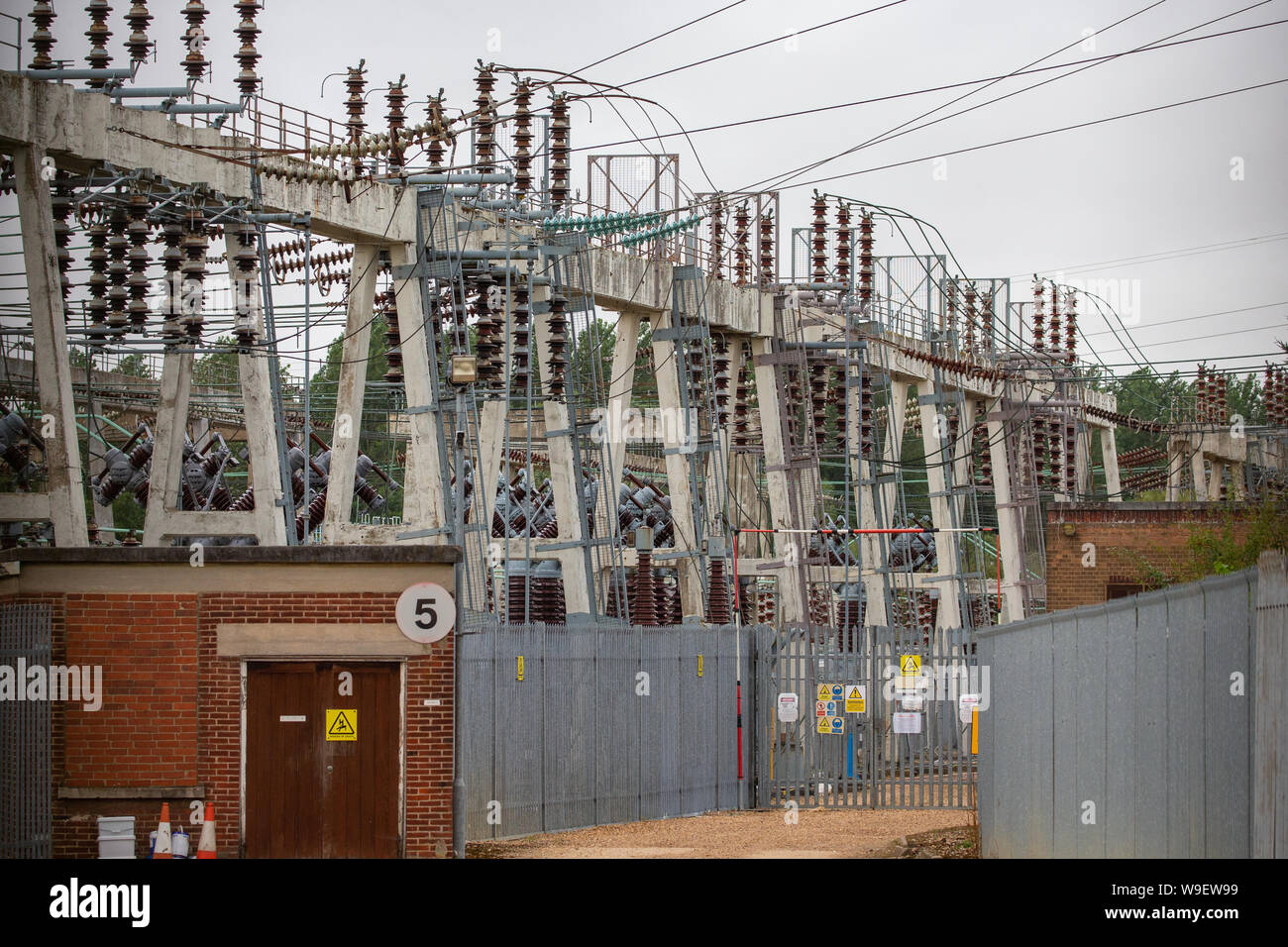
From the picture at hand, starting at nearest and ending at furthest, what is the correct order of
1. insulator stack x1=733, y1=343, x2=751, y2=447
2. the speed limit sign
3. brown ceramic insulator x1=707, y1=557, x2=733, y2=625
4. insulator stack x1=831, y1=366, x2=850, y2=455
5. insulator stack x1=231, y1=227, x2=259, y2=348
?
the speed limit sign < insulator stack x1=231, y1=227, x2=259, y2=348 < brown ceramic insulator x1=707, y1=557, x2=733, y2=625 < insulator stack x1=831, y1=366, x2=850, y2=455 < insulator stack x1=733, y1=343, x2=751, y2=447

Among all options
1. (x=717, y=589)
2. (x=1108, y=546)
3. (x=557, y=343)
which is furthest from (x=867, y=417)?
(x=557, y=343)

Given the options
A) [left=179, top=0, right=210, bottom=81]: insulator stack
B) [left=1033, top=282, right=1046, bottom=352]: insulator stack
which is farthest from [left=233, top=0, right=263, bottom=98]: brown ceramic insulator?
[left=1033, top=282, right=1046, bottom=352]: insulator stack

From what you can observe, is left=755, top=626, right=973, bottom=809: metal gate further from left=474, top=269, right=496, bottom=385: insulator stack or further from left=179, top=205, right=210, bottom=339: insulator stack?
left=179, top=205, right=210, bottom=339: insulator stack

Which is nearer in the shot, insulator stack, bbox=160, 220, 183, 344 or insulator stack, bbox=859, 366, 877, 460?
insulator stack, bbox=160, 220, 183, 344

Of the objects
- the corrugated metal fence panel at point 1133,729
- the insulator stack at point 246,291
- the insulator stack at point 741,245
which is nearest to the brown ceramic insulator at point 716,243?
the insulator stack at point 741,245

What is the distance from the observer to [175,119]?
27.1 m

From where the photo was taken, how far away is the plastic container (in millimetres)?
17016

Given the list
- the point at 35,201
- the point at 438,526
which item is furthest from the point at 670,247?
the point at 35,201

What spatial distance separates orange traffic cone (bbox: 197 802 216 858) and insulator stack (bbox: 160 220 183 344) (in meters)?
11.0

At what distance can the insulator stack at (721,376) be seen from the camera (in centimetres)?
4012

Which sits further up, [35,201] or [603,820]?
[35,201]

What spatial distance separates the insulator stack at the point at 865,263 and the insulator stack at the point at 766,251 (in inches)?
92.0

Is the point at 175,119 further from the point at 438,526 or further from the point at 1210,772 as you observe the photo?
the point at 1210,772
